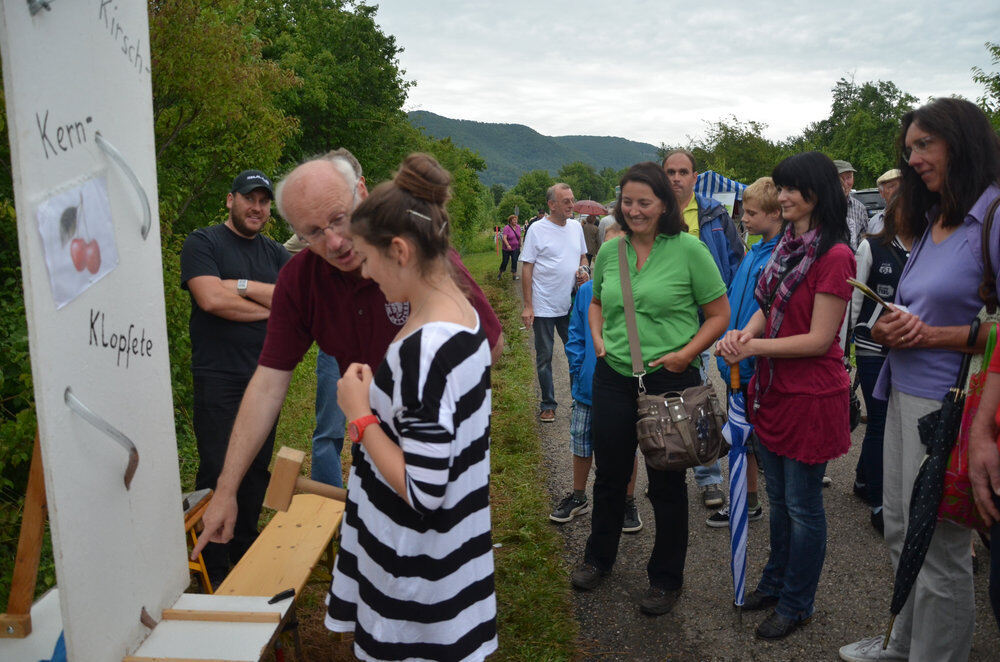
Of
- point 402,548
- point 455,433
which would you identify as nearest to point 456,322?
point 455,433

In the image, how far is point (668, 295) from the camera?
3.15 m

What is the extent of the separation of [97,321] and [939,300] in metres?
2.44


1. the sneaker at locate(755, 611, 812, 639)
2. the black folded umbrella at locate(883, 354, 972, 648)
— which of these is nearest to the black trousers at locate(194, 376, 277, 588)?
the sneaker at locate(755, 611, 812, 639)

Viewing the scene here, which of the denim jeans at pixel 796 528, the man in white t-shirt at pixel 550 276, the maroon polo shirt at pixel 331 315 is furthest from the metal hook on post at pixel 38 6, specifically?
the man in white t-shirt at pixel 550 276

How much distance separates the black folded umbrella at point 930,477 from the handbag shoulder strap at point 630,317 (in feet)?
3.65

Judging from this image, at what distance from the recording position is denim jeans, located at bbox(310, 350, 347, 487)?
4172 mm

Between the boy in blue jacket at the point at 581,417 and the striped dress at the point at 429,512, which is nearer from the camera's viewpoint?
the striped dress at the point at 429,512

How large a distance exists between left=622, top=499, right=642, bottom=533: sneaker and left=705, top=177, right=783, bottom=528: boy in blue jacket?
0.42m

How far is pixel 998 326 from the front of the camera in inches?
81.4

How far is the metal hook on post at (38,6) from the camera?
1268 mm

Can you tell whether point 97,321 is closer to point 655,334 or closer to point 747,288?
point 655,334

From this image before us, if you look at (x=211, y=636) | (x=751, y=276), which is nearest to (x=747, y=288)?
(x=751, y=276)

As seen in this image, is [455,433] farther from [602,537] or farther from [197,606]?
[602,537]

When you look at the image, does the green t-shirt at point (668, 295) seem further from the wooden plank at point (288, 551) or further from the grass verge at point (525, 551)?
the wooden plank at point (288, 551)
